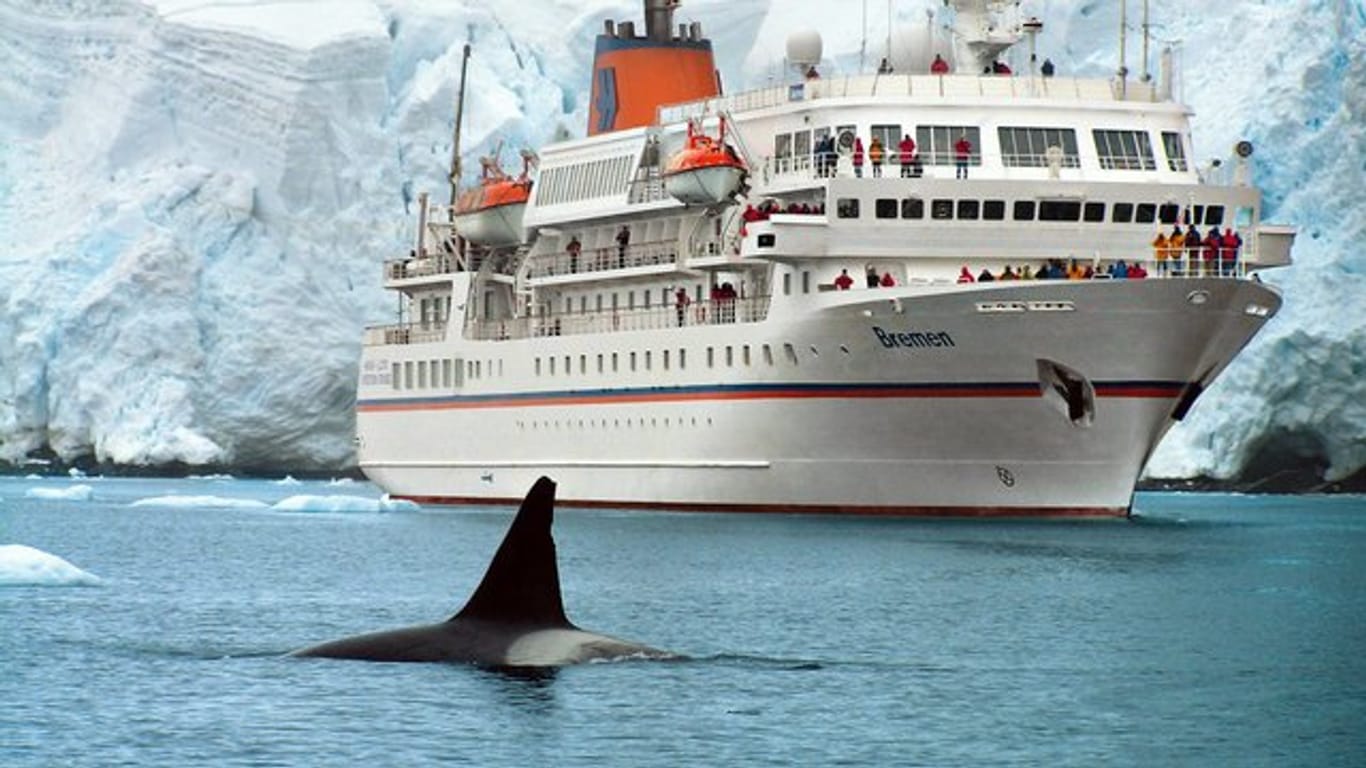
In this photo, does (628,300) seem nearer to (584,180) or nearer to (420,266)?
(584,180)

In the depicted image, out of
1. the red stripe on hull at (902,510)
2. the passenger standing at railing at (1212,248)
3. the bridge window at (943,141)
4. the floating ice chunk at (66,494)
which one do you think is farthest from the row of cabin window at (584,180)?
the passenger standing at railing at (1212,248)

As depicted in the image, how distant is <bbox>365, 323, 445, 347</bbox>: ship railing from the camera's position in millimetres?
66062

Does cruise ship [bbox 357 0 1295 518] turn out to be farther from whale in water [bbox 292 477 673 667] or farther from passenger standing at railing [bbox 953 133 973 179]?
whale in water [bbox 292 477 673 667]

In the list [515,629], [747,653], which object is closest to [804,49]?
[747,653]

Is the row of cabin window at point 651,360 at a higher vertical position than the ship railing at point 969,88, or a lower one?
lower

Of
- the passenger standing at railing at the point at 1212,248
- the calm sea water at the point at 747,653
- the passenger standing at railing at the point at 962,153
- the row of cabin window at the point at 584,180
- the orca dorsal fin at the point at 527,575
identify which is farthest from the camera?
the row of cabin window at the point at 584,180

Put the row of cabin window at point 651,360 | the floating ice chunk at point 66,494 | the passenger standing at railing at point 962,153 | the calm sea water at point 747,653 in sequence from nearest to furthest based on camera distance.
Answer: the calm sea water at point 747,653 < the passenger standing at railing at point 962,153 < the row of cabin window at point 651,360 < the floating ice chunk at point 66,494

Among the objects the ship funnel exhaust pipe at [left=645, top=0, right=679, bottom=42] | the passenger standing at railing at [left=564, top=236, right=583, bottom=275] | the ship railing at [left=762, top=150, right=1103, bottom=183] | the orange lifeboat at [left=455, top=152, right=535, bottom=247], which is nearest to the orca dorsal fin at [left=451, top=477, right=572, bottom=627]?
the ship railing at [left=762, top=150, right=1103, bottom=183]

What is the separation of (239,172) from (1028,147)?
32.9 metres

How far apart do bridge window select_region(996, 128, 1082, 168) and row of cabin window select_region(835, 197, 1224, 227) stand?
3.84 feet

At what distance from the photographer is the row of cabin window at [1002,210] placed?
49.4 metres

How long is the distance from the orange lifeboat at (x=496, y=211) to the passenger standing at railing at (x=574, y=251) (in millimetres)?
1885

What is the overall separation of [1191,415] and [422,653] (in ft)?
158

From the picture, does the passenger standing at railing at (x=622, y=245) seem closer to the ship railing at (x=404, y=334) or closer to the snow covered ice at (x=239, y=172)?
the ship railing at (x=404, y=334)
